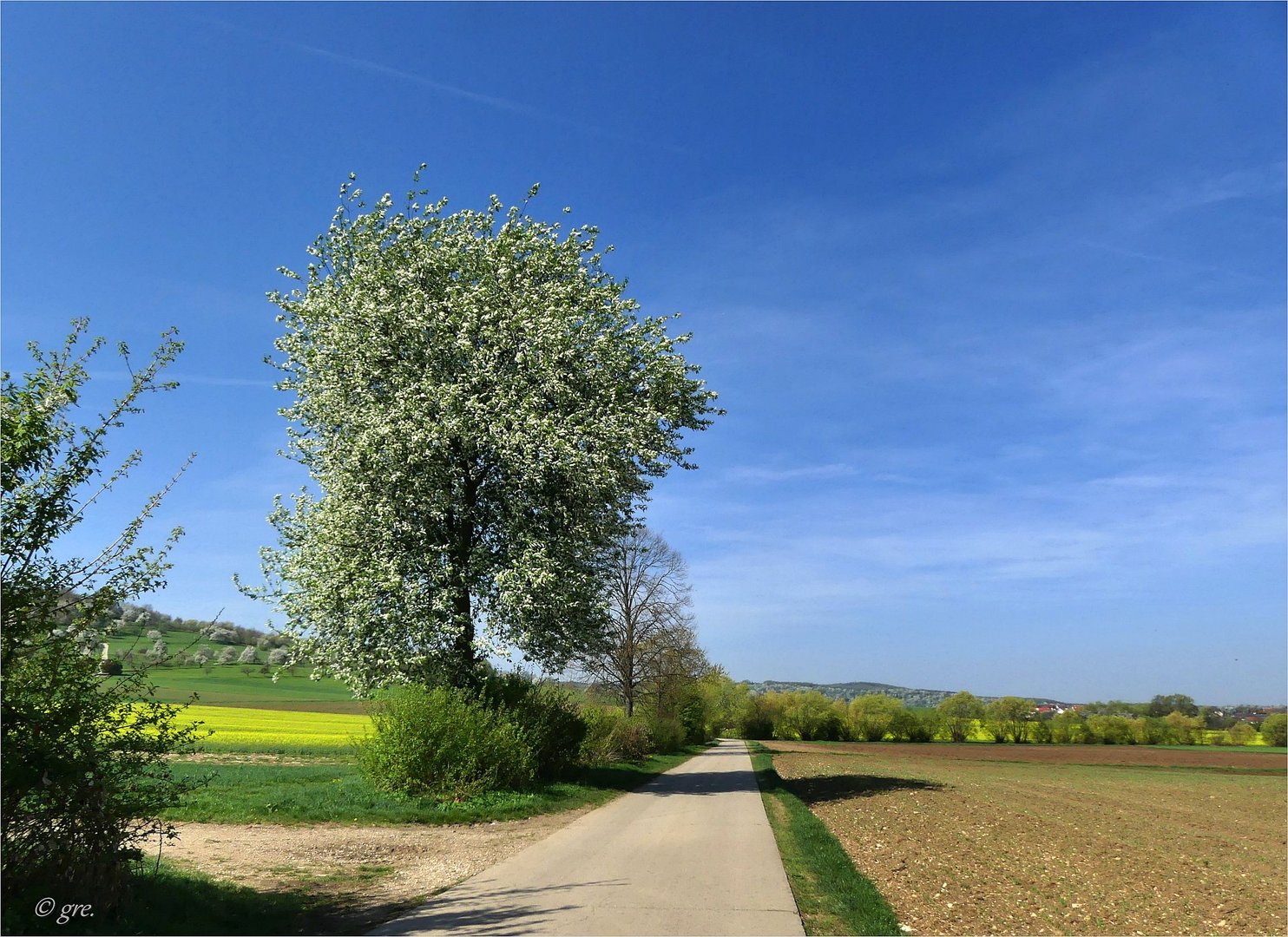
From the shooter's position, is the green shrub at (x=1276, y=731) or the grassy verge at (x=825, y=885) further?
the green shrub at (x=1276, y=731)

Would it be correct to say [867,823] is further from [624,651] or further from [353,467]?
A: [624,651]

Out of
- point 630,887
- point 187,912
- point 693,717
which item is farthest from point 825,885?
point 693,717

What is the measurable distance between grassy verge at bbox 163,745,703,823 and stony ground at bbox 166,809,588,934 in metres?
0.50

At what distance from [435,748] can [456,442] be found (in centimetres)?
779

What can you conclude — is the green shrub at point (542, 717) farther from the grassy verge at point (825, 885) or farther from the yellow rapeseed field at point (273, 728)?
the yellow rapeseed field at point (273, 728)

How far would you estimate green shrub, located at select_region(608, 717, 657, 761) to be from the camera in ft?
109

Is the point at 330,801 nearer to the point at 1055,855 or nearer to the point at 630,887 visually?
the point at 630,887

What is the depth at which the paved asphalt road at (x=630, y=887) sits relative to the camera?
7.70m

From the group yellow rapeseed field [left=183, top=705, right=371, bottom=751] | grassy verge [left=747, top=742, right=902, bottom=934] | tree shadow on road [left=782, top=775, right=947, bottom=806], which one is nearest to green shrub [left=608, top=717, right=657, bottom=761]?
tree shadow on road [left=782, top=775, right=947, bottom=806]

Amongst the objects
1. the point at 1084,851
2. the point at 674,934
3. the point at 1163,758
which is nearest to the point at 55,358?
the point at 674,934

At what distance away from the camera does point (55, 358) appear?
23.6ft

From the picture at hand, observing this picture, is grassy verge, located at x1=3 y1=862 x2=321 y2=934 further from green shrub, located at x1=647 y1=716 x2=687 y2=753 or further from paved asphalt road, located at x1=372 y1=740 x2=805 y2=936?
green shrub, located at x1=647 y1=716 x2=687 y2=753

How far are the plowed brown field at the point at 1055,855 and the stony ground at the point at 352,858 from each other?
5.75m

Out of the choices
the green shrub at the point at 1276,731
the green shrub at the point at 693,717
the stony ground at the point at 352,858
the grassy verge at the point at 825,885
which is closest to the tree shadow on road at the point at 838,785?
the grassy verge at the point at 825,885
